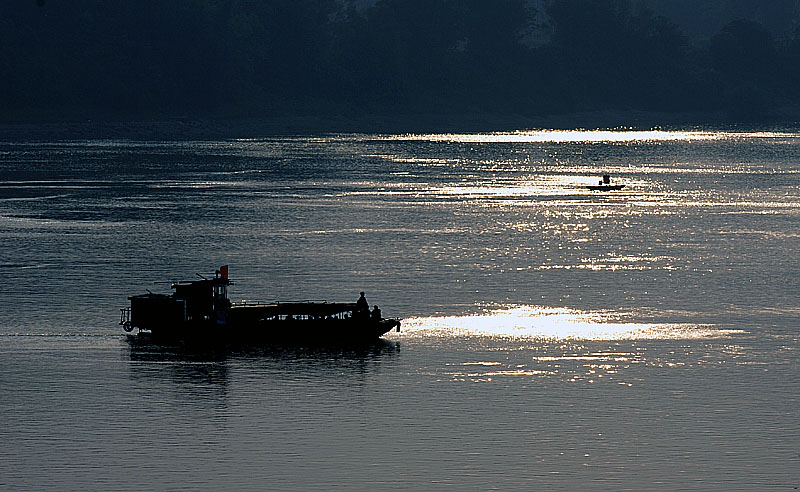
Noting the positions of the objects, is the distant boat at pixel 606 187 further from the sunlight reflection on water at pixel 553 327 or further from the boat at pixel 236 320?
the boat at pixel 236 320

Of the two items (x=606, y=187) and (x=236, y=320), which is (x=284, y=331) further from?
(x=606, y=187)

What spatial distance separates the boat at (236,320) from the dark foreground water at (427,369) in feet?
5.27

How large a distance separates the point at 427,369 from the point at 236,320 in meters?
12.0

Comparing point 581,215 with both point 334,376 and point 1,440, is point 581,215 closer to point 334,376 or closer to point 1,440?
point 334,376

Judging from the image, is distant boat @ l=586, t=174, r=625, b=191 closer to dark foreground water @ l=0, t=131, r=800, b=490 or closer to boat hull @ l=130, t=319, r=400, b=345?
dark foreground water @ l=0, t=131, r=800, b=490

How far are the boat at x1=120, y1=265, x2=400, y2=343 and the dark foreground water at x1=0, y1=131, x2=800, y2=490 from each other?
5.27ft

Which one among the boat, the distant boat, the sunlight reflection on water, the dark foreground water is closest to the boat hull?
the boat

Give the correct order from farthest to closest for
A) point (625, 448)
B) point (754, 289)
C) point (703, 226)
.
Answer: point (703, 226) → point (754, 289) → point (625, 448)

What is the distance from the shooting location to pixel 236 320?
69500mm

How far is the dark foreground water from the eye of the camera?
154 ft

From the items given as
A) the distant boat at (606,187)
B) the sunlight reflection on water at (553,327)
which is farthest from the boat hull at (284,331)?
the distant boat at (606,187)

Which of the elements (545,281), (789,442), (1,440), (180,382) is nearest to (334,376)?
(180,382)

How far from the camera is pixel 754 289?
8756 centimetres

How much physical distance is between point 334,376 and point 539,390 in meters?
9.21
